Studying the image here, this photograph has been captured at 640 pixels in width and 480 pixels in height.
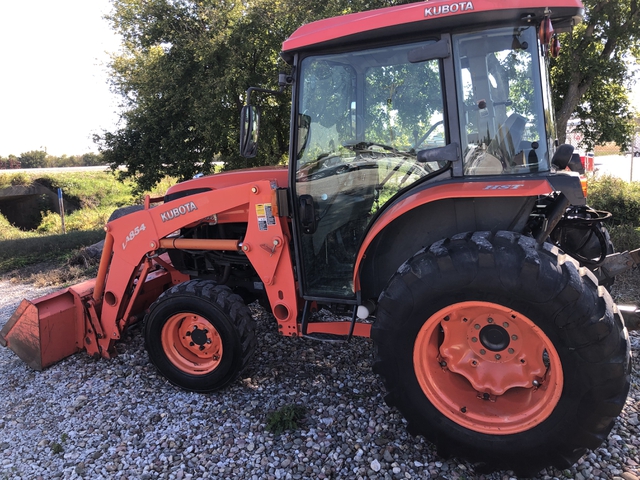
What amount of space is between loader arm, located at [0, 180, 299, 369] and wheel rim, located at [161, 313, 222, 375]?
0.57 meters

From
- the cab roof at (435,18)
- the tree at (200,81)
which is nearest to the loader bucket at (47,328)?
the cab roof at (435,18)

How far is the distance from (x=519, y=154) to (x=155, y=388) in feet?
10.6

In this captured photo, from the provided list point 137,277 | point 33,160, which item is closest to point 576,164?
point 137,277

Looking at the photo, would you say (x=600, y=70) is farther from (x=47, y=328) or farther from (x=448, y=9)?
(x=47, y=328)

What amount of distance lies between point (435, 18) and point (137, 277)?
325 cm

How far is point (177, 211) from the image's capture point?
12.3ft

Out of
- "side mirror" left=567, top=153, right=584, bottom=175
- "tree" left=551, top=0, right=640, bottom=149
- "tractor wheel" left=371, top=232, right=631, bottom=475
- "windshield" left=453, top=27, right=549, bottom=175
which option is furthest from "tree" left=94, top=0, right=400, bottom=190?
"tractor wheel" left=371, top=232, right=631, bottom=475

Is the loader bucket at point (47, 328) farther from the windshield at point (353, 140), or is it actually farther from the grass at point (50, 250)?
the grass at point (50, 250)

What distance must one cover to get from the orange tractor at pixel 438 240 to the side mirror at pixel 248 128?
1 centimetres

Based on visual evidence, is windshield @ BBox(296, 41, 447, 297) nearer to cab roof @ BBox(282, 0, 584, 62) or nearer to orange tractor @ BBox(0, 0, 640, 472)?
orange tractor @ BBox(0, 0, 640, 472)

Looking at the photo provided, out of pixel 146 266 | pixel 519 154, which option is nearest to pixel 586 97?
pixel 519 154

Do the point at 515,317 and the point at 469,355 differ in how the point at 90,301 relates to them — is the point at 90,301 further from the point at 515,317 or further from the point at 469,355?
the point at 515,317

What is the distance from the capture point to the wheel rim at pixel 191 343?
3.68 meters

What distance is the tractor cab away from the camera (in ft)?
8.75
